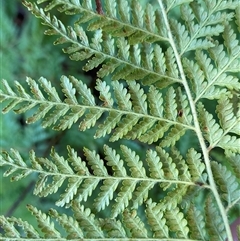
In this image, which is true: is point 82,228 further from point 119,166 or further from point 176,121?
point 176,121

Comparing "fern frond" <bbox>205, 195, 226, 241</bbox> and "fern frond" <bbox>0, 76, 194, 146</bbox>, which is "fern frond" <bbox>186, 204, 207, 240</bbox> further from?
"fern frond" <bbox>0, 76, 194, 146</bbox>

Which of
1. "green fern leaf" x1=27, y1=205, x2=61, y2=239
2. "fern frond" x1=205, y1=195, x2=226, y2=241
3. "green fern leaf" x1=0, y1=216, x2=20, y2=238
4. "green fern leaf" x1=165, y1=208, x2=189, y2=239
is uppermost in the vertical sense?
"green fern leaf" x1=0, y1=216, x2=20, y2=238

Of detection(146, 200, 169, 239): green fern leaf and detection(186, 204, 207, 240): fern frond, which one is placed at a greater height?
detection(146, 200, 169, 239): green fern leaf

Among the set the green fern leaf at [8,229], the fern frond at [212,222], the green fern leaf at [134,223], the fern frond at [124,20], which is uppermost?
the fern frond at [124,20]

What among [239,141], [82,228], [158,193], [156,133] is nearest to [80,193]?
[82,228]

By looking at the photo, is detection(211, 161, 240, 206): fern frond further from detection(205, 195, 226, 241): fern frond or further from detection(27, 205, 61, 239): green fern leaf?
detection(27, 205, 61, 239): green fern leaf

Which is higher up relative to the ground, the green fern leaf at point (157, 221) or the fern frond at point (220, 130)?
the fern frond at point (220, 130)

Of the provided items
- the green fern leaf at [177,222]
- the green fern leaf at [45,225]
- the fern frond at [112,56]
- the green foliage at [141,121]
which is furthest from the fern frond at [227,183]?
the green fern leaf at [45,225]

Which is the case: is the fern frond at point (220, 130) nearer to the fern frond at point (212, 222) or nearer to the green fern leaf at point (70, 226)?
the fern frond at point (212, 222)

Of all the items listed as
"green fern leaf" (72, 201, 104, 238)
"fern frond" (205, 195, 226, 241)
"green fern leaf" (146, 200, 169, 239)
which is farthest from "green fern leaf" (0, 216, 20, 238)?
"fern frond" (205, 195, 226, 241)

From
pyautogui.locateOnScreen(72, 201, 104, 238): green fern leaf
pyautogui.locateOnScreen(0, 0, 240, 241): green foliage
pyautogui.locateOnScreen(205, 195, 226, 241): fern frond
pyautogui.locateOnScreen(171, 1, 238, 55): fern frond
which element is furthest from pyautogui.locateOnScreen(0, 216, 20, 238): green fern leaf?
pyautogui.locateOnScreen(171, 1, 238, 55): fern frond

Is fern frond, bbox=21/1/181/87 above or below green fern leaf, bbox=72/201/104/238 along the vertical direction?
above
